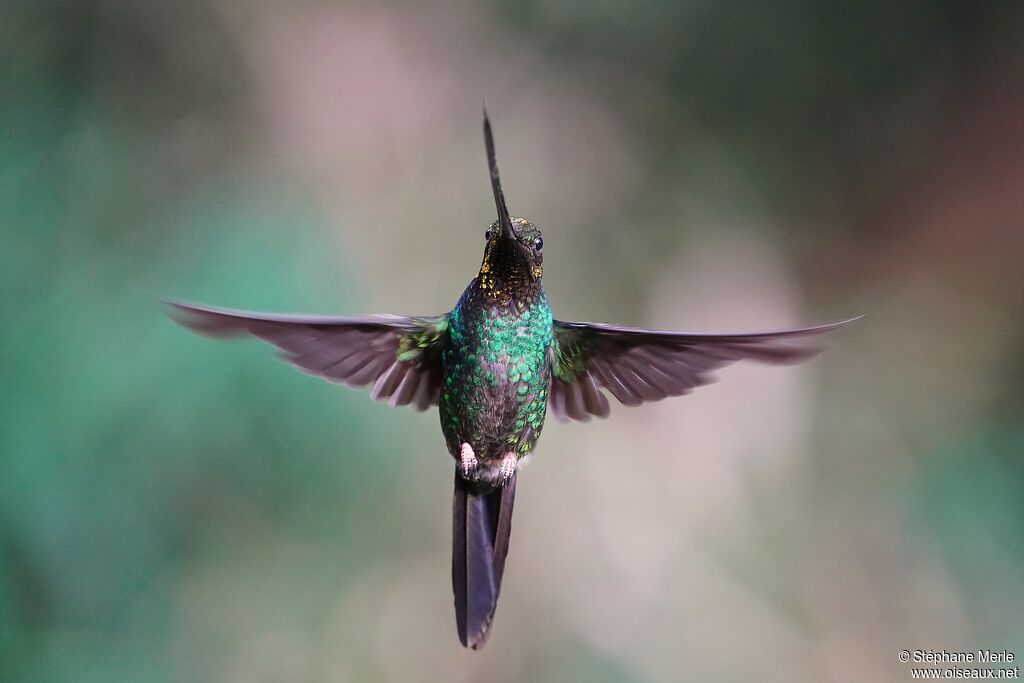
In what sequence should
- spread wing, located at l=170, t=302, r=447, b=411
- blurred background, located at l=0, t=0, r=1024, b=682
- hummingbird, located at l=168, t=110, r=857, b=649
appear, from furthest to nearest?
blurred background, located at l=0, t=0, r=1024, b=682 → hummingbird, located at l=168, t=110, r=857, b=649 → spread wing, located at l=170, t=302, r=447, b=411

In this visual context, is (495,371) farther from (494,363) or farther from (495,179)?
(495,179)

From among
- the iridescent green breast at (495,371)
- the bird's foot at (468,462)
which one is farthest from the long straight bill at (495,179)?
the bird's foot at (468,462)

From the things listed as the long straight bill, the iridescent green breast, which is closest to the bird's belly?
the iridescent green breast

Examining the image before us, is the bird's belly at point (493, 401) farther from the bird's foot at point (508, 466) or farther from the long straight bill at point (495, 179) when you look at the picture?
the long straight bill at point (495, 179)

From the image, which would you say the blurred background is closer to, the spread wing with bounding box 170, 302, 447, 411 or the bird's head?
the spread wing with bounding box 170, 302, 447, 411

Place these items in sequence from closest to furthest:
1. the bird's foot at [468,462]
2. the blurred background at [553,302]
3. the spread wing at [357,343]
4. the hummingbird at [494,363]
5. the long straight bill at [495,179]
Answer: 1. the long straight bill at [495,179]
2. the spread wing at [357,343]
3. the hummingbird at [494,363]
4. the bird's foot at [468,462]
5. the blurred background at [553,302]

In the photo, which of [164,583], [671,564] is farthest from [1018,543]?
[164,583]
